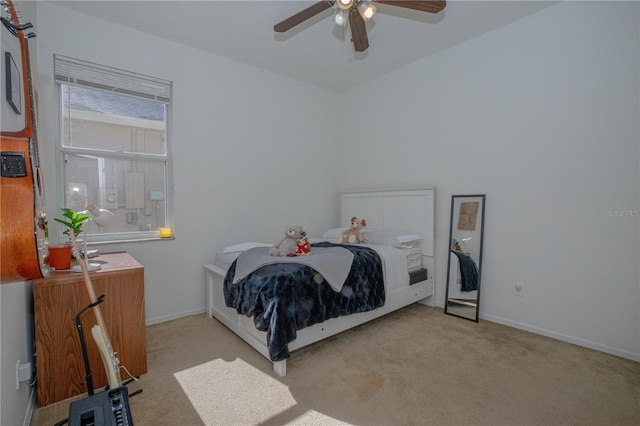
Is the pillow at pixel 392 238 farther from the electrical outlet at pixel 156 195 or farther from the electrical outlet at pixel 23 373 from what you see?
the electrical outlet at pixel 23 373

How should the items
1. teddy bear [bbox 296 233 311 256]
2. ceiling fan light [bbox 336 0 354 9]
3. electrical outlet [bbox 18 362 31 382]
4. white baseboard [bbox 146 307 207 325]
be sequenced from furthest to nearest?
white baseboard [bbox 146 307 207 325], teddy bear [bbox 296 233 311 256], ceiling fan light [bbox 336 0 354 9], electrical outlet [bbox 18 362 31 382]

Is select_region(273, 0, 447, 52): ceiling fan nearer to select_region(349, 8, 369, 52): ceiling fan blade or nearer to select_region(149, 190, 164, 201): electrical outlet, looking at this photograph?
select_region(349, 8, 369, 52): ceiling fan blade

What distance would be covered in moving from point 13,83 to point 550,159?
140 inches

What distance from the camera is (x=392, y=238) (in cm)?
Result: 322

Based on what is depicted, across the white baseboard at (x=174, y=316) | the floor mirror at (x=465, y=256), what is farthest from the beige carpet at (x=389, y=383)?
the floor mirror at (x=465, y=256)

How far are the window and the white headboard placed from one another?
226cm

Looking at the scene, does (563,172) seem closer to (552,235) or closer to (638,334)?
(552,235)

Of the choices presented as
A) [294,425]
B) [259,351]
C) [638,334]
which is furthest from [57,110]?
[638,334]

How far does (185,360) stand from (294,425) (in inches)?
41.9

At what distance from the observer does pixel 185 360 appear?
2217 millimetres

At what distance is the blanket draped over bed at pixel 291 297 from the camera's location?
1985 mm

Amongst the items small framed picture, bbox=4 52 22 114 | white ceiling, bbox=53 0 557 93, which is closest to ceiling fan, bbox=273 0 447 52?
white ceiling, bbox=53 0 557 93

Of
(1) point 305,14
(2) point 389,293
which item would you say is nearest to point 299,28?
(1) point 305,14

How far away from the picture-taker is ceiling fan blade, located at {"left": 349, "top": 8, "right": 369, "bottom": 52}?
79.0 inches
